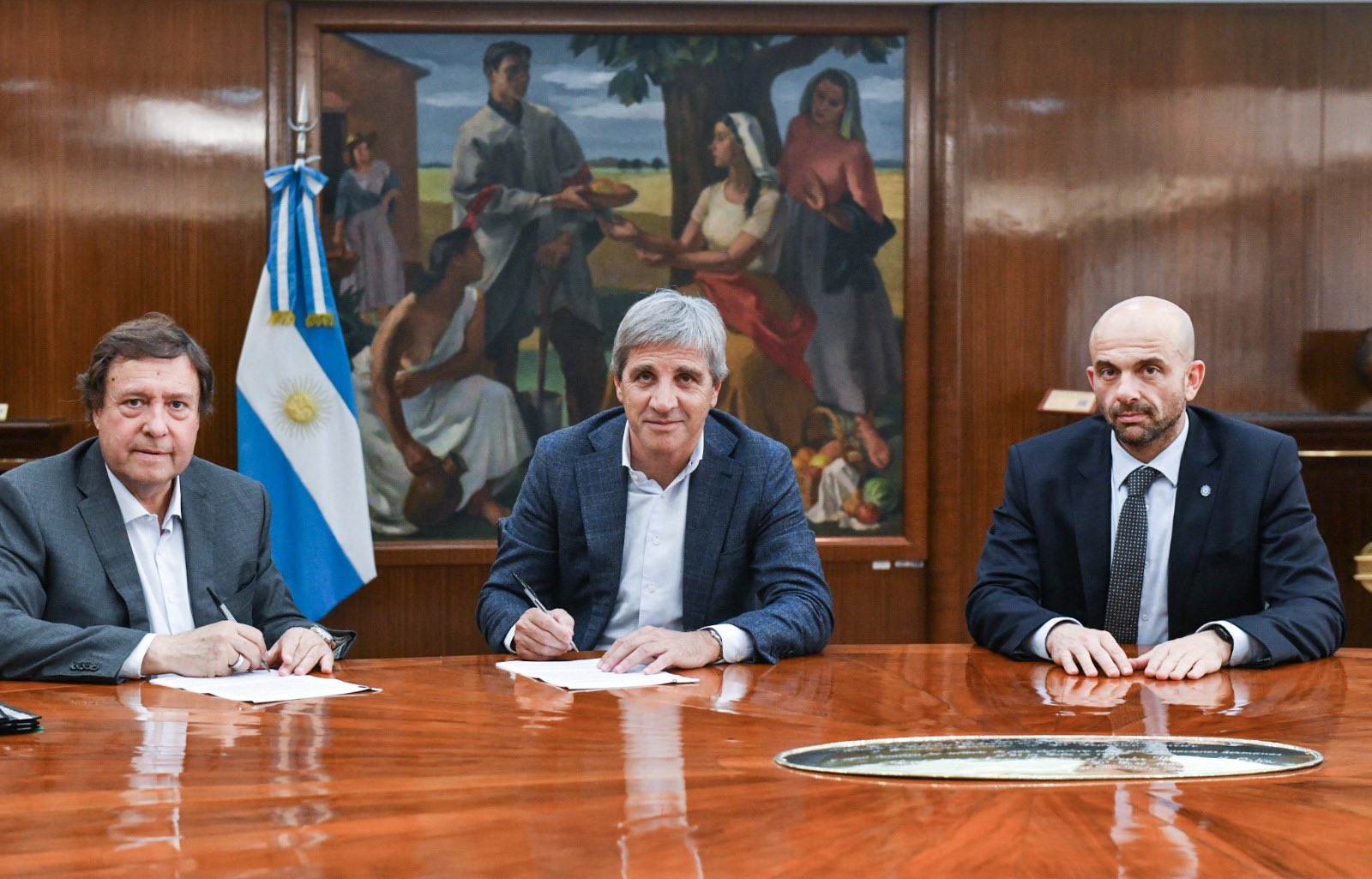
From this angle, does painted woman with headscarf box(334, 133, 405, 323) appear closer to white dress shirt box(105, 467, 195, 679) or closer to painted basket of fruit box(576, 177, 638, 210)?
painted basket of fruit box(576, 177, 638, 210)

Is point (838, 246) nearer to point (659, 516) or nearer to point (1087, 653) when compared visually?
point (659, 516)

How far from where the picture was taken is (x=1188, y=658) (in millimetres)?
2553

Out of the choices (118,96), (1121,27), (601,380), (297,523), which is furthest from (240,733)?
(1121,27)

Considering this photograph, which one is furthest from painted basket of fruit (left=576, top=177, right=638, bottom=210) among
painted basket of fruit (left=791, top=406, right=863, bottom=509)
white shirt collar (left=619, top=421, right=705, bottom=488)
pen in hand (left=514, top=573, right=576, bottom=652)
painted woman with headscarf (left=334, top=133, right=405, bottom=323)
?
pen in hand (left=514, top=573, right=576, bottom=652)

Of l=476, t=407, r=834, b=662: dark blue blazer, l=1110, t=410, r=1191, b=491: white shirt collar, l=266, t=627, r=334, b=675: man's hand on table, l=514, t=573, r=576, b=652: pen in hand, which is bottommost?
l=266, t=627, r=334, b=675: man's hand on table

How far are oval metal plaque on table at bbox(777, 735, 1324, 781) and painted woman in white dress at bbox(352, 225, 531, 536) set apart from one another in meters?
3.88

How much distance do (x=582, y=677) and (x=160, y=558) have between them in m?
1.02

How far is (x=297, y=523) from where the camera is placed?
5.28 meters

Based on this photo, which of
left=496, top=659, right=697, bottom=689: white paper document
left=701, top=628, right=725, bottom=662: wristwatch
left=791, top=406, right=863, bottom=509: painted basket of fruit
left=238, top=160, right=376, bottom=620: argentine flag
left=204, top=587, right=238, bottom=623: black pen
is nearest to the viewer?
left=496, top=659, right=697, bottom=689: white paper document

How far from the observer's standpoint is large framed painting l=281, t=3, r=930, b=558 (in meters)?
5.60

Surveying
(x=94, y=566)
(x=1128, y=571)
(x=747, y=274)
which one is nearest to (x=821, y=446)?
(x=747, y=274)

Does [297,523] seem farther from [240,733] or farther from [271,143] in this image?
[240,733]

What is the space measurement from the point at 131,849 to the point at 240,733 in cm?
58

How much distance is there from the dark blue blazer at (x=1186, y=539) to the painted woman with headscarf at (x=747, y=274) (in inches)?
102
